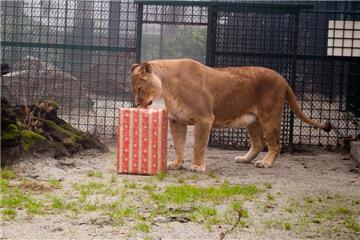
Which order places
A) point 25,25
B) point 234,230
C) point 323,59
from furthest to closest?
1. point 25,25
2. point 323,59
3. point 234,230

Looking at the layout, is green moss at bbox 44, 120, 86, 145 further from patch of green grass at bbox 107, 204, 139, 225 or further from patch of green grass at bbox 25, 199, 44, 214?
patch of green grass at bbox 107, 204, 139, 225

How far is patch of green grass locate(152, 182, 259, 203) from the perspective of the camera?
5.45m

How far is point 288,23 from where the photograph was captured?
10109 mm

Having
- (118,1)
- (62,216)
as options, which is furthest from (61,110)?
(62,216)

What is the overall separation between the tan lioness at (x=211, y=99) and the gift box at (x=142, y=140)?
13.3 inches

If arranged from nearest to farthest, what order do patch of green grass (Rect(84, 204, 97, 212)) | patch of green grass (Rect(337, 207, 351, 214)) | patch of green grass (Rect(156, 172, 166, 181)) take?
patch of green grass (Rect(84, 204, 97, 212)) < patch of green grass (Rect(337, 207, 351, 214)) < patch of green grass (Rect(156, 172, 166, 181))

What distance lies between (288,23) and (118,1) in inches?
107

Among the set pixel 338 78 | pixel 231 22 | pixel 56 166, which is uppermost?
pixel 231 22

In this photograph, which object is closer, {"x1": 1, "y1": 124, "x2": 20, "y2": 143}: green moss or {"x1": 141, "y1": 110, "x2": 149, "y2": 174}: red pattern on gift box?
{"x1": 1, "y1": 124, "x2": 20, "y2": 143}: green moss

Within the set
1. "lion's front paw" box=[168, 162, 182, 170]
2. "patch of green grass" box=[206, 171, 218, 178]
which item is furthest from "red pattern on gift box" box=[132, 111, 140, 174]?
"patch of green grass" box=[206, 171, 218, 178]

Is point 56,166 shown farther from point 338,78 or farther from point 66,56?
point 338,78

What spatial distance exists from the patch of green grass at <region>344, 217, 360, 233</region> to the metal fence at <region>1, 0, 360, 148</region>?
499cm

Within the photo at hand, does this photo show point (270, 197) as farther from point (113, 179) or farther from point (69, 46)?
point (69, 46)

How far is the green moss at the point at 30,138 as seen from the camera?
719cm
